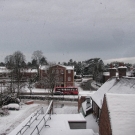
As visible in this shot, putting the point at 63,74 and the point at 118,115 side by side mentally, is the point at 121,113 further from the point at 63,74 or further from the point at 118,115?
the point at 63,74

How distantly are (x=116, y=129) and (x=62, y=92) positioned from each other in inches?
1654

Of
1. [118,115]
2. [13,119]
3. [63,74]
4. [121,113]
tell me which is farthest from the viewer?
[63,74]

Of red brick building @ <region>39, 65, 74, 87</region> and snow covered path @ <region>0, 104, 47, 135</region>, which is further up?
red brick building @ <region>39, 65, 74, 87</region>

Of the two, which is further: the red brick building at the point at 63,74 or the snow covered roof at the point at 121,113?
the red brick building at the point at 63,74

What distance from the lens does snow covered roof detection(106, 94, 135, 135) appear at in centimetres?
987

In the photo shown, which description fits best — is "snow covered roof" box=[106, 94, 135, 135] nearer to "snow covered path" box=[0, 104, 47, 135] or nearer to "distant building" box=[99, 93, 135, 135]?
"distant building" box=[99, 93, 135, 135]

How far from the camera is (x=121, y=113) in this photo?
10.8 meters

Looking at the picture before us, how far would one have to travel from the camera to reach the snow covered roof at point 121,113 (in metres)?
9.87

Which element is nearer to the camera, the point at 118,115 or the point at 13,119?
the point at 118,115

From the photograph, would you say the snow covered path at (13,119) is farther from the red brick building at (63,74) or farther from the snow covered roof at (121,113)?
the red brick building at (63,74)

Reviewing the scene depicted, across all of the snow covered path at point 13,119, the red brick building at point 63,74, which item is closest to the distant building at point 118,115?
the snow covered path at point 13,119

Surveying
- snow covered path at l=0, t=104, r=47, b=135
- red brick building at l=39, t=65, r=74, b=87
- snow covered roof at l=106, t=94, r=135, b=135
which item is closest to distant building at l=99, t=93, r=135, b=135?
snow covered roof at l=106, t=94, r=135, b=135

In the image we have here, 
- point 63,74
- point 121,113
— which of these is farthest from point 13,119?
point 63,74

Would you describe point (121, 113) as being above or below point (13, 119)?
above
